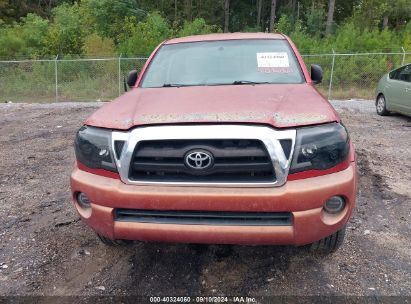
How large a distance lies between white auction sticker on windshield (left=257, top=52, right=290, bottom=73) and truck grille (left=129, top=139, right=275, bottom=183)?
1.63m

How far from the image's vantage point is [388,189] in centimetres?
500

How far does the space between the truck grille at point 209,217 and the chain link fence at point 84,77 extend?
13.6 metres

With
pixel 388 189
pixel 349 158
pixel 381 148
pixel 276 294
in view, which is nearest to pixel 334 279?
pixel 276 294

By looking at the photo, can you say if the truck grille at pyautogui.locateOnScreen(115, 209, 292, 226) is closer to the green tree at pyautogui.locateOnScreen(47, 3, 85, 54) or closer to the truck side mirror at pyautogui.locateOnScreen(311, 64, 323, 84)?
the truck side mirror at pyautogui.locateOnScreen(311, 64, 323, 84)

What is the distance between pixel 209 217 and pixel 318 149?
32.4 inches

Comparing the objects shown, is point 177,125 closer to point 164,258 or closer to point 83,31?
point 164,258

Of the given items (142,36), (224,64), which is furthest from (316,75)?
(142,36)

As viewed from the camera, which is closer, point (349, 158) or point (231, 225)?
point (231, 225)

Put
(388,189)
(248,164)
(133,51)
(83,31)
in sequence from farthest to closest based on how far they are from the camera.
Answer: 1. (83,31)
2. (133,51)
3. (388,189)
4. (248,164)

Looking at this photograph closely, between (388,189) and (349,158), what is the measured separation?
8.45 feet

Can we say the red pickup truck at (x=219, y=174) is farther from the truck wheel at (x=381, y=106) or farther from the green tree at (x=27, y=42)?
the green tree at (x=27, y=42)

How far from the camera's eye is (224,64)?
4.09m

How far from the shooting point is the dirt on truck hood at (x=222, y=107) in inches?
104

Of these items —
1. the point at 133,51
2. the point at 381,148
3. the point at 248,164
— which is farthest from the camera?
the point at 133,51
